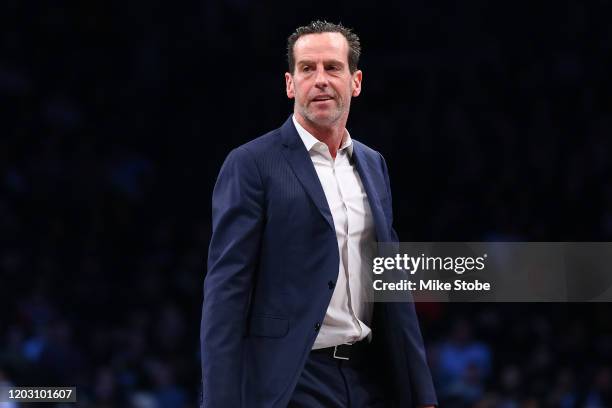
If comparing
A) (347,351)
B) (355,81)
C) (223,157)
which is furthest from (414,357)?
(223,157)

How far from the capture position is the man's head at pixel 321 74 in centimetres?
237

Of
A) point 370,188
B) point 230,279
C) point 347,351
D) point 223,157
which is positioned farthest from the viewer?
point 223,157

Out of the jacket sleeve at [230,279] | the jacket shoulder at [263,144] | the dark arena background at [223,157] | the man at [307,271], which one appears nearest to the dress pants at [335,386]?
the man at [307,271]

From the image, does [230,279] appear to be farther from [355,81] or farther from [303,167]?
[355,81]

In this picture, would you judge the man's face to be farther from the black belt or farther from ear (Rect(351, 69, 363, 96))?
the black belt

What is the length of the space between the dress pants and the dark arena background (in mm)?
3171

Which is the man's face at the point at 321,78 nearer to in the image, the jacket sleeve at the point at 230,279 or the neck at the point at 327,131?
the neck at the point at 327,131

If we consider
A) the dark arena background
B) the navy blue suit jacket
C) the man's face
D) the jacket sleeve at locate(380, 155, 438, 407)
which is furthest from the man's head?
the dark arena background

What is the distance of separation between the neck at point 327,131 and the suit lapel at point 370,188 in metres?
0.07

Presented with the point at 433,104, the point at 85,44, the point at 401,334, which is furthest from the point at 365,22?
the point at 401,334

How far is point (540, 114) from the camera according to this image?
742 centimetres

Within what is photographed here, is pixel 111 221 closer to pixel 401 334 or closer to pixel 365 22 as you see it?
pixel 365 22

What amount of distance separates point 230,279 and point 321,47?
0.57m

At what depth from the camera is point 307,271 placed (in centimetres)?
226
